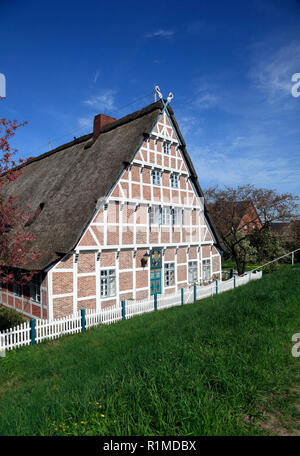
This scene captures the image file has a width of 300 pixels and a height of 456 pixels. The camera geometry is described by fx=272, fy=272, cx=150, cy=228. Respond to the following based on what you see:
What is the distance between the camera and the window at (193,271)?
18094 mm

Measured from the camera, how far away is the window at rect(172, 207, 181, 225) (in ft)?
55.2

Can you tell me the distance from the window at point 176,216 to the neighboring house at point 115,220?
63mm

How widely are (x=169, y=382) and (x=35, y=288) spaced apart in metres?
10.0

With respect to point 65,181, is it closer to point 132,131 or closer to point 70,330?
point 132,131

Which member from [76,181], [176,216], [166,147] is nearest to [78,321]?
[76,181]

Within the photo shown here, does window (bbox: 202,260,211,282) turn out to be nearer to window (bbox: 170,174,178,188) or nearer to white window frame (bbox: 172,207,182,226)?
white window frame (bbox: 172,207,182,226)

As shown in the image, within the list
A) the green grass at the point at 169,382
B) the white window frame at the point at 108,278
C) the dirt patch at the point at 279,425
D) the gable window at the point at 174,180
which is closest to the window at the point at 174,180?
the gable window at the point at 174,180

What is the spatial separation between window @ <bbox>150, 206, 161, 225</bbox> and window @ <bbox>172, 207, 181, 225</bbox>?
1.34 meters

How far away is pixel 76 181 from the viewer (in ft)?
48.0

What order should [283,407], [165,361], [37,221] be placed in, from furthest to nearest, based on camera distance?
1. [37,221]
2. [165,361]
3. [283,407]

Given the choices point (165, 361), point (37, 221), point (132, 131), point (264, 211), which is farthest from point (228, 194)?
point (165, 361)

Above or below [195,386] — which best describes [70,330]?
below

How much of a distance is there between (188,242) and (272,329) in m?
11.2

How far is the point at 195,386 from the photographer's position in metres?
4.05
